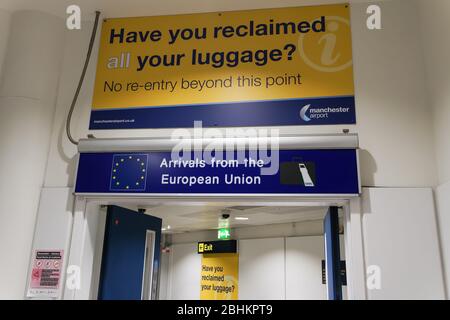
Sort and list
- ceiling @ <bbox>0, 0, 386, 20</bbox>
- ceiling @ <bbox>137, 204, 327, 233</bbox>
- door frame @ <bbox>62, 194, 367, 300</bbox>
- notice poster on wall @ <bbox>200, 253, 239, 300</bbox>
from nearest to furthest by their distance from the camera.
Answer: door frame @ <bbox>62, 194, 367, 300</bbox> → ceiling @ <bbox>0, 0, 386, 20</bbox> → ceiling @ <bbox>137, 204, 327, 233</bbox> → notice poster on wall @ <bbox>200, 253, 239, 300</bbox>

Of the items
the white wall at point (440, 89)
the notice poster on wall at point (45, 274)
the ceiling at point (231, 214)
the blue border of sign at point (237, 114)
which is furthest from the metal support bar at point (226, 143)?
the ceiling at point (231, 214)

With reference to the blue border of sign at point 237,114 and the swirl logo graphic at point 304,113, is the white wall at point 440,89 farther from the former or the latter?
the swirl logo graphic at point 304,113

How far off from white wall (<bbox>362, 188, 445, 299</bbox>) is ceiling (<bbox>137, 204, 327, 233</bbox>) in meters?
2.98

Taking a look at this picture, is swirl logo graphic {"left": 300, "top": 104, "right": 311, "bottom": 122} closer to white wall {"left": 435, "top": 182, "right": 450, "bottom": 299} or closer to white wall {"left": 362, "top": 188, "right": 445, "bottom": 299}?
white wall {"left": 362, "top": 188, "right": 445, "bottom": 299}

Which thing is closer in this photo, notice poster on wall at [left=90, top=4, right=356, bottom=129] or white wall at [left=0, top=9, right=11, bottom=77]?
notice poster on wall at [left=90, top=4, right=356, bottom=129]

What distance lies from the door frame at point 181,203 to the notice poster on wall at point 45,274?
2.1 inches

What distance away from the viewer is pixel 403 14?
2.43m

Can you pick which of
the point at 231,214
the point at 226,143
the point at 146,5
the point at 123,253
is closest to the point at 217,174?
the point at 226,143

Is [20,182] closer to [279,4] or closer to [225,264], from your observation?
[279,4]

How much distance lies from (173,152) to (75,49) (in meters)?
1.06

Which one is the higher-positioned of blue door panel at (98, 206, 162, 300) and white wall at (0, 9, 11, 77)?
white wall at (0, 9, 11, 77)

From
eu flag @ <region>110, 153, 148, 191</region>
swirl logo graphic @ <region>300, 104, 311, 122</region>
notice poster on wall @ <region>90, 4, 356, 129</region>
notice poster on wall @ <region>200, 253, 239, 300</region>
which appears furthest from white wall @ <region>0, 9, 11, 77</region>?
notice poster on wall @ <region>200, 253, 239, 300</region>

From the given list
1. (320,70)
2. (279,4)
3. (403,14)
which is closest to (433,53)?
(403,14)

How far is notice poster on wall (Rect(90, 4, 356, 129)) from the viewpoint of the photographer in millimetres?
2386
